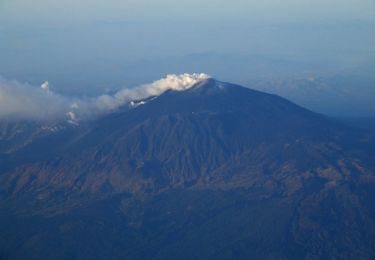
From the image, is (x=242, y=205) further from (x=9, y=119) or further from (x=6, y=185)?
(x=9, y=119)

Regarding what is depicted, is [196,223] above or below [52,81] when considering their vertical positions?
above

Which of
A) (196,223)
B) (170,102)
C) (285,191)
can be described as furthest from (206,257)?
(170,102)

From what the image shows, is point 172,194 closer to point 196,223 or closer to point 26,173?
point 196,223

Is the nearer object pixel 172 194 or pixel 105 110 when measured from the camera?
pixel 172 194

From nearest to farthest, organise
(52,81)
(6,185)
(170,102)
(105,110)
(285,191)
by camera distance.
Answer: (285,191)
(6,185)
(170,102)
(105,110)
(52,81)

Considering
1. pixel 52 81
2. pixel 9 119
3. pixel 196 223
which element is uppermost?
pixel 196 223

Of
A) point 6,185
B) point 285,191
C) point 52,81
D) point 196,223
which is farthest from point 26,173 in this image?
point 52,81

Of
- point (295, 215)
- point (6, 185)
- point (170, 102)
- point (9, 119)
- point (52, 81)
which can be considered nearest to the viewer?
point (295, 215)
